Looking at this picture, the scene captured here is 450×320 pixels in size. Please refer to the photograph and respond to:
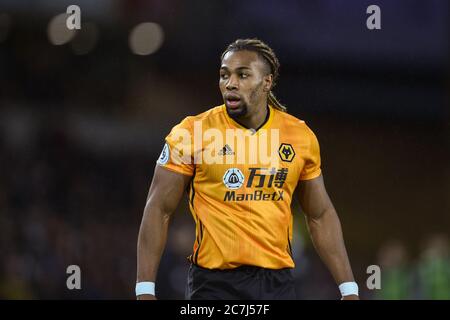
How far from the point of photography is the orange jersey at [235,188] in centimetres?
437

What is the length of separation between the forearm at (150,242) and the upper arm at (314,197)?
83 centimetres

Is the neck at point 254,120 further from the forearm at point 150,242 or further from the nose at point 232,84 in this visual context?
the forearm at point 150,242

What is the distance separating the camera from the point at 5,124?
41.2 ft

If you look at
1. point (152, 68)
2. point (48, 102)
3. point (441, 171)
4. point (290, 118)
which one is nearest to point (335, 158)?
point (441, 171)

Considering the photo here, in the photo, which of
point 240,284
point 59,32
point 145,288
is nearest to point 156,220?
point 145,288

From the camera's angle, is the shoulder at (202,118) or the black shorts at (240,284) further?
the shoulder at (202,118)

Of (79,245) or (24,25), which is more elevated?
(24,25)

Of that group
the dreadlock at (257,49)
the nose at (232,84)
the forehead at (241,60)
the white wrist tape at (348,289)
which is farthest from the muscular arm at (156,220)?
the white wrist tape at (348,289)

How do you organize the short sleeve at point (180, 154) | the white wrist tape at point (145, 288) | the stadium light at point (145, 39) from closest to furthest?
1. the white wrist tape at point (145, 288)
2. the short sleeve at point (180, 154)
3. the stadium light at point (145, 39)

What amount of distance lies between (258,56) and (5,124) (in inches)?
341

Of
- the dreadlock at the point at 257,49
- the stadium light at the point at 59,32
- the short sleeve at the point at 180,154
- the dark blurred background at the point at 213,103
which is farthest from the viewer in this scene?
the stadium light at the point at 59,32

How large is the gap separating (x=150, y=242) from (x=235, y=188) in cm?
53

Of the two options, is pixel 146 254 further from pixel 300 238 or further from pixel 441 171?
pixel 441 171
